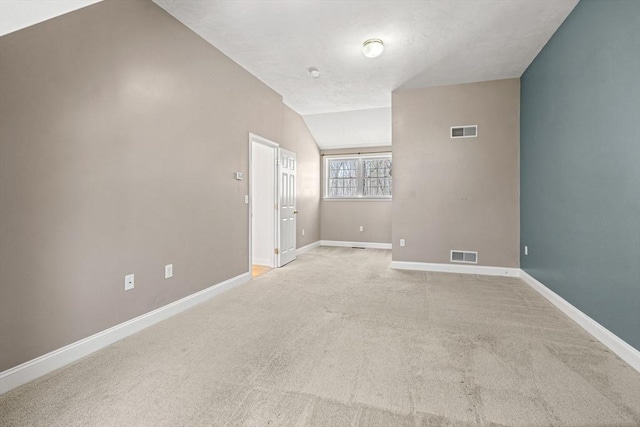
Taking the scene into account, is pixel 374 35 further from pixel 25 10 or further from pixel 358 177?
pixel 358 177

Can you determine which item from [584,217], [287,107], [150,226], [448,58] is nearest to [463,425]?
[584,217]

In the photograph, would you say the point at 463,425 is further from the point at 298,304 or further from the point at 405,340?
the point at 298,304

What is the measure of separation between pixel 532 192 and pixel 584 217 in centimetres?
136

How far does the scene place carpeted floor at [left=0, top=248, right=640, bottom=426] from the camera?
59.4 inches

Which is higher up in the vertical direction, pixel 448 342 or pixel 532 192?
pixel 532 192

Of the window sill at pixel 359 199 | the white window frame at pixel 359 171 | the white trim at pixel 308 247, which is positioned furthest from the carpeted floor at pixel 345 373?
the white window frame at pixel 359 171

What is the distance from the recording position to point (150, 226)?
2646 millimetres

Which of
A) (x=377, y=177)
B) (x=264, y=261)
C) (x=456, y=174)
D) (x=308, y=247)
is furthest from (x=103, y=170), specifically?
(x=377, y=177)

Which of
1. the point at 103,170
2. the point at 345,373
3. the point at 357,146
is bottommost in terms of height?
the point at 345,373

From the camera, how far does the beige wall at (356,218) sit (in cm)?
704

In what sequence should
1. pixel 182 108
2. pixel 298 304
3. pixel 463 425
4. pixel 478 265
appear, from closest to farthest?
pixel 463 425, pixel 182 108, pixel 298 304, pixel 478 265

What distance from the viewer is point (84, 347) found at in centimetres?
210

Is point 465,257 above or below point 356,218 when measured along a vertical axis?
below

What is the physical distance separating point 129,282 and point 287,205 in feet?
10.1
